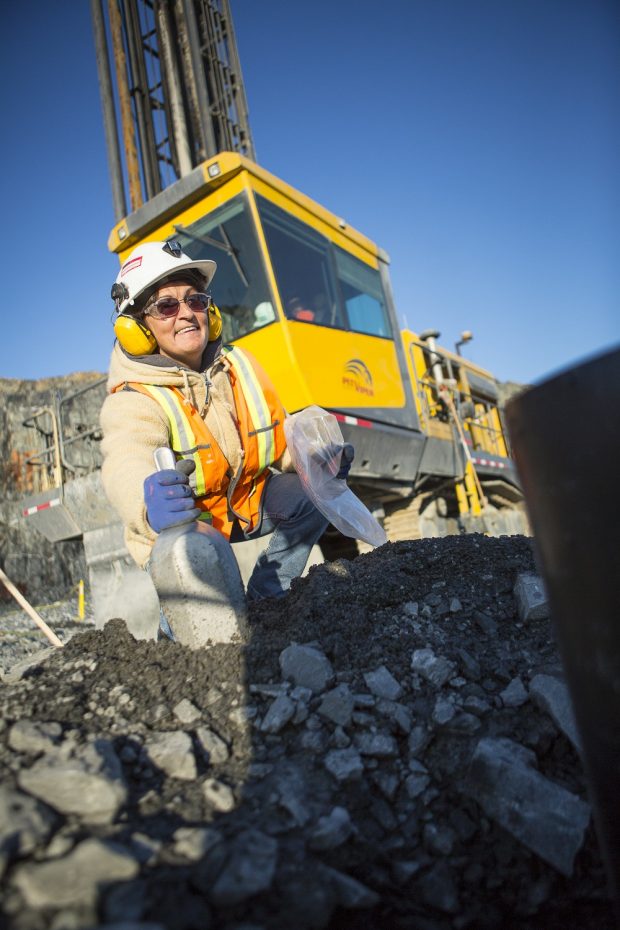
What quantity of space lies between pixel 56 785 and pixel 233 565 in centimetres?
90

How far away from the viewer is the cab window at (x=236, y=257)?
4.22 m

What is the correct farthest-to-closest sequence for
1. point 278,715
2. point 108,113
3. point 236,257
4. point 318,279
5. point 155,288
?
point 108,113 → point 318,279 → point 236,257 → point 155,288 → point 278,715

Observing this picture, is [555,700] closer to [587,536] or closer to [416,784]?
[416,784]

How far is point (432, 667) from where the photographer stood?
64.1 inches

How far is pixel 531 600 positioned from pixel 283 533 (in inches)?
51.1

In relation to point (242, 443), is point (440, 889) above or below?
below

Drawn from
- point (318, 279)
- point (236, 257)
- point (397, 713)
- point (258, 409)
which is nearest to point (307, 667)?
point (397, 713)

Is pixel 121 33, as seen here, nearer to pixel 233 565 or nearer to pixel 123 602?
pixel 123 602

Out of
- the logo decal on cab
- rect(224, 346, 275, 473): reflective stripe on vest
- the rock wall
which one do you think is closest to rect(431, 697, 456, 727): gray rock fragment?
rect(224, 346, 275, 473): reflective stripe on vest

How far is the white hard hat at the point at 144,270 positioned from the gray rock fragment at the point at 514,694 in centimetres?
211

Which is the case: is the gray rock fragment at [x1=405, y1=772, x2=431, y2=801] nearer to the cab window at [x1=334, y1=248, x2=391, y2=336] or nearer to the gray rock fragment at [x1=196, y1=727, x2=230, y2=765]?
the gray rock fragment at [x1=196, y1=727, x2=230, y2=765]

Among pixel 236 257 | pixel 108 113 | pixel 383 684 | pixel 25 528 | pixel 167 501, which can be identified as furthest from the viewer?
pixel 25 528

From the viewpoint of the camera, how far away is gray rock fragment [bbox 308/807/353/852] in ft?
3.61

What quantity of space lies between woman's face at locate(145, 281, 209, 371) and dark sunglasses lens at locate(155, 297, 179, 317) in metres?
0.02
